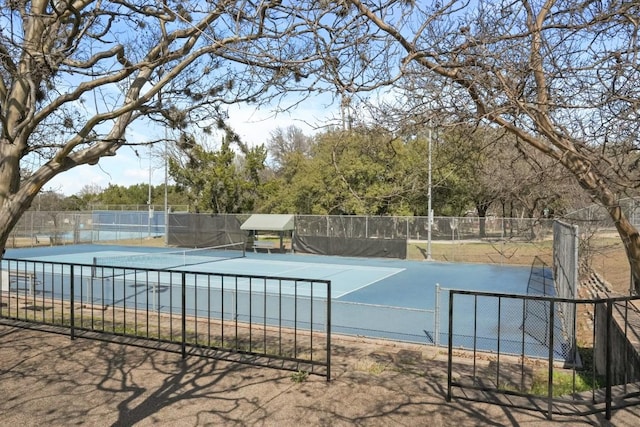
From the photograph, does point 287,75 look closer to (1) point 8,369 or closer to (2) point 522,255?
(1) point 8,369

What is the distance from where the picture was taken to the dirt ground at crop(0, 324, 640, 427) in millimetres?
5035

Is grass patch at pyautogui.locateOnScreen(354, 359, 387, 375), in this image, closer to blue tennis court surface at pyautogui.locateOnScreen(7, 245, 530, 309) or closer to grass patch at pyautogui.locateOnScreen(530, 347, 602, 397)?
grass patch at pyautogui.locateOnScreen(530, 347, 602, 397)

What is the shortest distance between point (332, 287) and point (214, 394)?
47.8ft

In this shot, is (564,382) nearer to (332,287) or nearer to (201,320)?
(201,320)

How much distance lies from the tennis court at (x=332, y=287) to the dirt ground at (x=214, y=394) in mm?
888

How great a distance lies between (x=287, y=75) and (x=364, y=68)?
1252 mm

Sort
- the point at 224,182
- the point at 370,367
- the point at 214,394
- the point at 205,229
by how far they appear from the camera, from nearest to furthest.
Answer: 1. the point at 214,394
2. the point at 370,367
3. the point at 205,229
4. the point at 224,182

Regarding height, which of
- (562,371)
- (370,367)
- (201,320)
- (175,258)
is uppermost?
(370,367)

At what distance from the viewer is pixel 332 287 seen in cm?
2022

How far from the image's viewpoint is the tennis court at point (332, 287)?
10.6 meters

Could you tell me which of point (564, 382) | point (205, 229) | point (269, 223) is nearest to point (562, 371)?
point (564, 382)

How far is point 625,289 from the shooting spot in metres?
14.0

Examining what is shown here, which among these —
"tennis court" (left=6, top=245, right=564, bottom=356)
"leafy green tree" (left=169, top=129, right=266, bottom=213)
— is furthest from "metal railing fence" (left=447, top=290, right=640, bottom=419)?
"leafy green tree" (left=169, top=129, right=266, bottom=213)

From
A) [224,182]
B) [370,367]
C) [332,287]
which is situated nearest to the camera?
[370,367]
